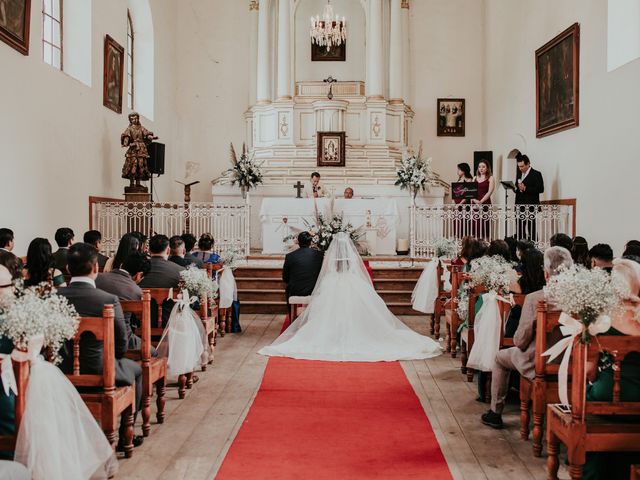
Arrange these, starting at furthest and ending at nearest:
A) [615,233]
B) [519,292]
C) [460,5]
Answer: [460,5] → [615,233] → [519,292]

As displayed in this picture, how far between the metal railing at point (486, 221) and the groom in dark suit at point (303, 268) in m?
3.44

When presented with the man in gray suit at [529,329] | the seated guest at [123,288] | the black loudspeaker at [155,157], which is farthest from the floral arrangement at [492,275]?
the black loudspeaker at [155,157]

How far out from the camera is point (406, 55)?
675 inches

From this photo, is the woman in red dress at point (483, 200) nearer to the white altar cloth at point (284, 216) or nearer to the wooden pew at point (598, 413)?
the white altar cloth at point (284, 216)

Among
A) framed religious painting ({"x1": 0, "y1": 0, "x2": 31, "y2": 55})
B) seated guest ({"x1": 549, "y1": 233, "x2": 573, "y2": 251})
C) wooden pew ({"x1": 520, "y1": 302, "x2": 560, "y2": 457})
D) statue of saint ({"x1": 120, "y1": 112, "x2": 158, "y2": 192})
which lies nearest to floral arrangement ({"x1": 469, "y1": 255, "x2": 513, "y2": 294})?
seated guest ({"x1": 549, "y1": 233, "x2": 573, "y2": 251})

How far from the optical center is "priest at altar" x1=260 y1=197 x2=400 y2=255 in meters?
13.0

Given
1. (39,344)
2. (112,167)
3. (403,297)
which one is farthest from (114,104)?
(39,344)

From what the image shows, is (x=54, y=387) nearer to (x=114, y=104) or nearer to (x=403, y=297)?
(x=403, y=297)

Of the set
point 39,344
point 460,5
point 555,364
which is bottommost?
point 555,364

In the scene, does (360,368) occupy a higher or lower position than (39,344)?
lower

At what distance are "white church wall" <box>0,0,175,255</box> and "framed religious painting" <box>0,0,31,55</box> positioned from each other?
0.14m

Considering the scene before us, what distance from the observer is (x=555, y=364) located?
437cm

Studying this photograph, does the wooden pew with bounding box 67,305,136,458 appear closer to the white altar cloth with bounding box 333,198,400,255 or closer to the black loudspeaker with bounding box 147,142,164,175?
the black loudspeaker with bounding box 147,142,164,175

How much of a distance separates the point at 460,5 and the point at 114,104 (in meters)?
9.30
